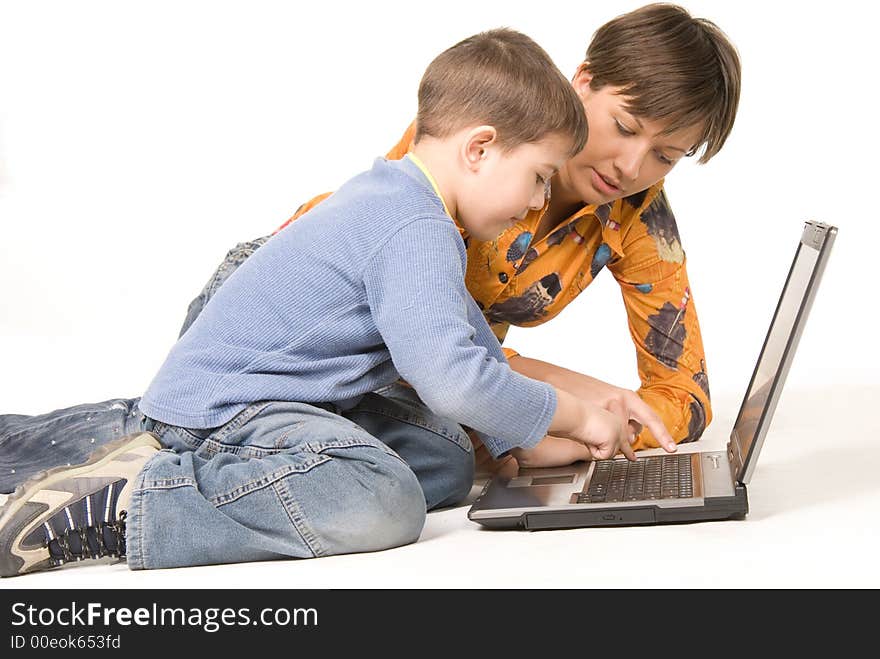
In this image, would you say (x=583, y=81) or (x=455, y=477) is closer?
(x=455, y=477)

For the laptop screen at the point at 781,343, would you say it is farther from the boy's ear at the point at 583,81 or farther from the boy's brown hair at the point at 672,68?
the boy's ear at the point at 583,81

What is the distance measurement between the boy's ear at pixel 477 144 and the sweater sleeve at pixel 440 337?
106mm

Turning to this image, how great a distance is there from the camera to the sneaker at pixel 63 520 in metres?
1.32

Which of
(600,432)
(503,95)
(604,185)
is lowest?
(600,432)

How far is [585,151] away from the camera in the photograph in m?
1.84

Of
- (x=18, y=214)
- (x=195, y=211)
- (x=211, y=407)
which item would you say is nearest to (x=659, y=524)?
(x=211, y=407)

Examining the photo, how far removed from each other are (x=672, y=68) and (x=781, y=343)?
485mm

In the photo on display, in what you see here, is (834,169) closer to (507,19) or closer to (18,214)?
(507,19)

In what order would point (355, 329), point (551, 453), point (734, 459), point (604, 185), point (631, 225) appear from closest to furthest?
point (355, 329)
point (734, 459)
point (551, 453)
point (604, 185)
point (631, 225)

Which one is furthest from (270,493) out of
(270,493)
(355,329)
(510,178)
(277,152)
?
(277,152)

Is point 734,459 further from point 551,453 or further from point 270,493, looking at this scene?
point 270,493

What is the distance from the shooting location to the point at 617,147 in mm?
1808

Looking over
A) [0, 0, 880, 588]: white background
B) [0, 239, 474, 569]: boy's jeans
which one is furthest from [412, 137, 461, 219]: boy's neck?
[0, 0, 880, 588]: white background

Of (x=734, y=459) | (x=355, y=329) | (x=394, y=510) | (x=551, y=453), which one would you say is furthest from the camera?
(x=551, y=453)
